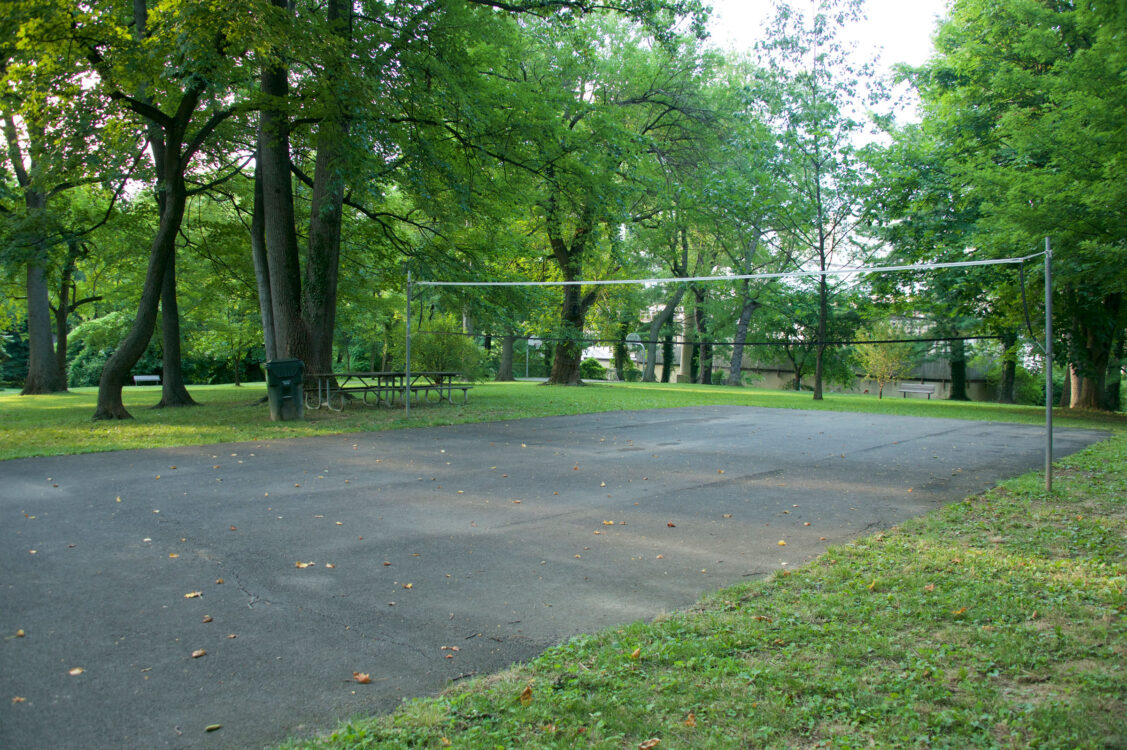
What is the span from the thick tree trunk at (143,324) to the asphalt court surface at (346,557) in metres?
4.94

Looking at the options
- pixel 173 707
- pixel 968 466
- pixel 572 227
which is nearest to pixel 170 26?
pixel 173 707

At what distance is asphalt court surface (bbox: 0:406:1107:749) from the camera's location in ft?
10.1

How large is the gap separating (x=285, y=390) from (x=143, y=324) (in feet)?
10.6

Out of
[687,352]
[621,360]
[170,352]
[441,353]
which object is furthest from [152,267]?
[687,352]

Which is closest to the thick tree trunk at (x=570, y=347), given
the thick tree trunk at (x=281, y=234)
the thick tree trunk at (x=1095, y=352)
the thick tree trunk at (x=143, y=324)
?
the thick tree trunk at (x=281, y=234)

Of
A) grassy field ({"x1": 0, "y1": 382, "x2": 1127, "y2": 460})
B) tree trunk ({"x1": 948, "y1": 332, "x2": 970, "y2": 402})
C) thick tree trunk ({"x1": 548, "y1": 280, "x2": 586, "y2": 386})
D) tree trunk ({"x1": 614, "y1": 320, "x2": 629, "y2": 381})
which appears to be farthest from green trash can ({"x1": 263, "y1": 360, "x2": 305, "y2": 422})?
tree trunk ({"x1": 614, "y1": 320, "x2": 629, "y2": 381})

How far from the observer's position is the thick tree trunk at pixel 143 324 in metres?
13.9

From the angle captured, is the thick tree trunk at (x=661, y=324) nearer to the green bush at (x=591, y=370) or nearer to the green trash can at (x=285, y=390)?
the green bush at (x=591, y=370)

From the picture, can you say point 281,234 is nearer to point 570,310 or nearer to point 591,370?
point 570,310

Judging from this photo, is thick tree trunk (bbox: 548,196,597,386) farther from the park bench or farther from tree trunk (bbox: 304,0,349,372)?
the park bench

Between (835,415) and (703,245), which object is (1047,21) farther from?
(703,245)

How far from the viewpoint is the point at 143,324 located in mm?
14195

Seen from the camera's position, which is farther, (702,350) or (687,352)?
(687,352)

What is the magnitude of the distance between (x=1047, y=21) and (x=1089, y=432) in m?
10.2
